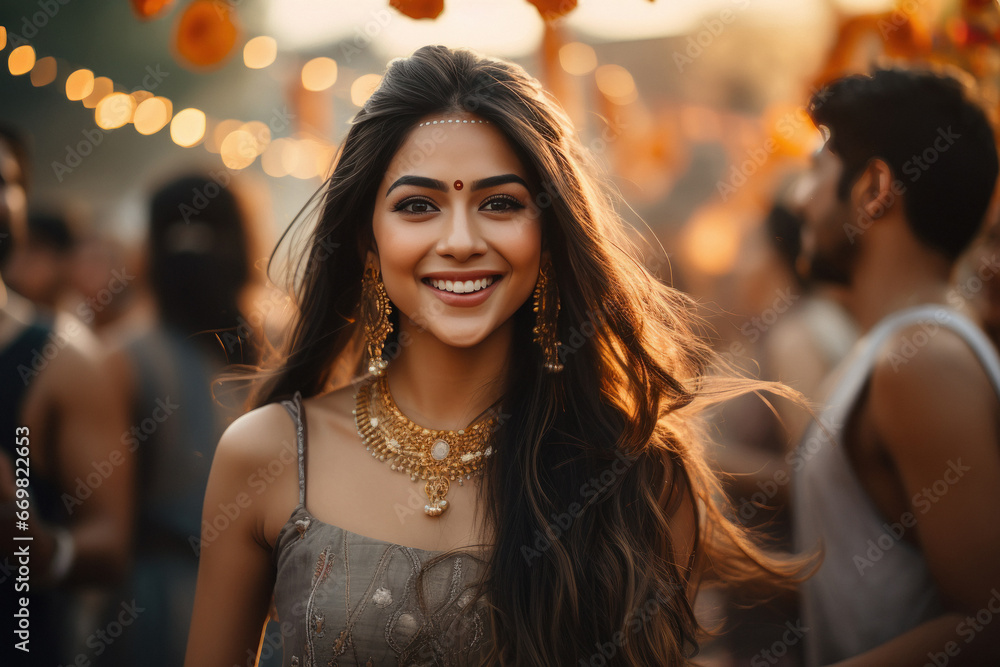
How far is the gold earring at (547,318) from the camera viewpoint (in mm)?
1860

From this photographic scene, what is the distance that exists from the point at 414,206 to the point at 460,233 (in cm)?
17

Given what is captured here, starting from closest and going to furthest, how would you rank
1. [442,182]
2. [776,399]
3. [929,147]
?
[442,182]
[929,147]
[776,399]

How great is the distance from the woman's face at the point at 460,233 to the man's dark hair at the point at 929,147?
4.20 feet

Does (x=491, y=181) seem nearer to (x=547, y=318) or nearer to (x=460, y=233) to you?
(x=460, y=233)

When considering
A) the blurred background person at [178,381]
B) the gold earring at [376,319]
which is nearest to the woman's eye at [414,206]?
the gold earring at [376,319]

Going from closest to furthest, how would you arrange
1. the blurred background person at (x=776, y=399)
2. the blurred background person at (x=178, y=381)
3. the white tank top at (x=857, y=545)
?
1. the white tank top at (x=857, y=545)
2. the blurred background person at (x=178, y=381)
3. the blurred background person at (x=776, y=399)

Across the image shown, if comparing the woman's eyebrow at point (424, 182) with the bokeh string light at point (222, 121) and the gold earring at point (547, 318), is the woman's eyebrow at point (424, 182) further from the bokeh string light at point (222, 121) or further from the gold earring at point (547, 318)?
the bokeh string light at point (222, 121)

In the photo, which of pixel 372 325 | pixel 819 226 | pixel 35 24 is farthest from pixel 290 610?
pixel 35 24

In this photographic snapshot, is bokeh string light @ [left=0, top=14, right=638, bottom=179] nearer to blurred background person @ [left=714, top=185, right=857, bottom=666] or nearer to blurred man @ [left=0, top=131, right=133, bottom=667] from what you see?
blurred man @ [left=0, top=131, right=133, bottom=667]

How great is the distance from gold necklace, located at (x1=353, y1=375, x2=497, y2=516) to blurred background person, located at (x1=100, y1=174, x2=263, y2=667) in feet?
2.97

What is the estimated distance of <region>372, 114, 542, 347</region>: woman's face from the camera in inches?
65.8

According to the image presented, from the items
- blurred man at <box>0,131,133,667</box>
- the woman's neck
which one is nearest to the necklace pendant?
the woman's neck

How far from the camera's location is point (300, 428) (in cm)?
181

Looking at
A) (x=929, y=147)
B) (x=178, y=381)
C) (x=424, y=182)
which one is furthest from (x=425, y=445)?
(x=929, y=147)
